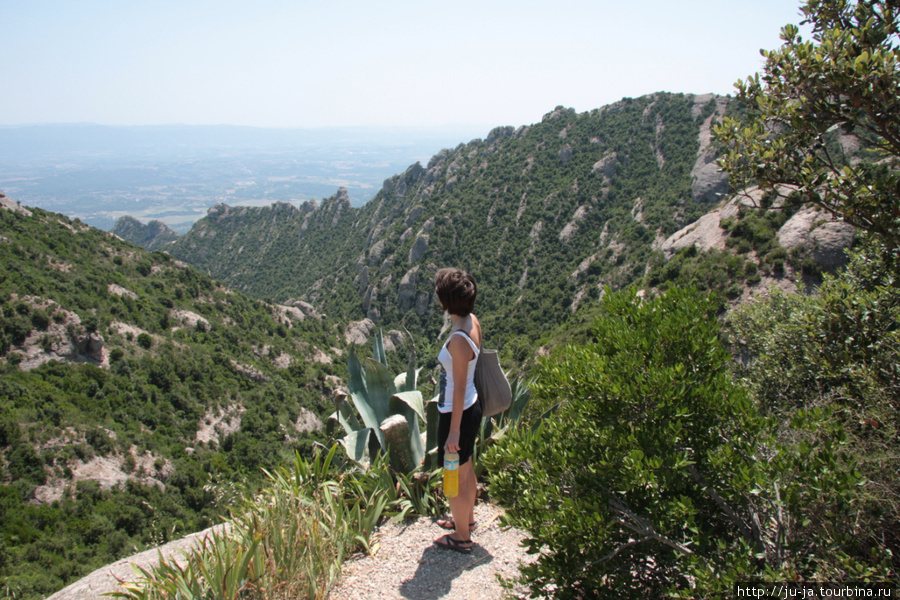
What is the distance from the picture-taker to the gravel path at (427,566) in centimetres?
246

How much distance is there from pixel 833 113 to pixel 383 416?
3.83 meters

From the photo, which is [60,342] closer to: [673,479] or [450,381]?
[450,381]

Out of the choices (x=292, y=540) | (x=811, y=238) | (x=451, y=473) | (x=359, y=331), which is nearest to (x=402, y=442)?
(x=451, y=473)

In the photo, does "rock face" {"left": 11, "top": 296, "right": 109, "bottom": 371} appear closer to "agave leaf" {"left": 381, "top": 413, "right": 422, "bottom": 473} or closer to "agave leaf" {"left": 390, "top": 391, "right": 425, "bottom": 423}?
"agave leaf" {"left": 390, "top": 391, "right": 425, "bottom": 423}

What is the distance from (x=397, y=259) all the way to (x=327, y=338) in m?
15.8

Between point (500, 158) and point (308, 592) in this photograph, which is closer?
point (308, 592)

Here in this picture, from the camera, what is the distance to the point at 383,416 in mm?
3914

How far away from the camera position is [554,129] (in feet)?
200

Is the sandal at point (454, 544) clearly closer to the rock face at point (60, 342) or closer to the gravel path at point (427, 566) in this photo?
the gravel path at point (427, 566)

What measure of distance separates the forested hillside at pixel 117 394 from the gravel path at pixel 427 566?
20.1 feet

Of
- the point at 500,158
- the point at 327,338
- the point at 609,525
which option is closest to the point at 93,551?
the point at 609,525

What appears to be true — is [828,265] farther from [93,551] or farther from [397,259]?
[397,259]

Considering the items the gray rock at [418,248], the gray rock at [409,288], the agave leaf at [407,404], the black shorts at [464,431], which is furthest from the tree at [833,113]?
the gray rock at [418,248]

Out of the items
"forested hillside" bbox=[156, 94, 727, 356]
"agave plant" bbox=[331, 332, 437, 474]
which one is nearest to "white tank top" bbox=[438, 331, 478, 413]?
"agave plant" bbox=[331, 332, 437, 474]
